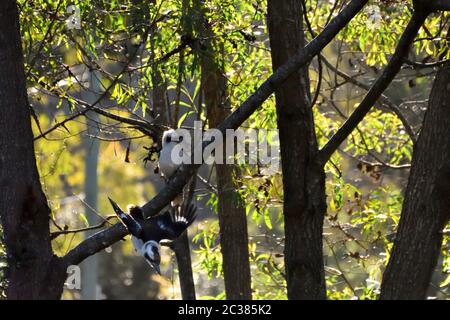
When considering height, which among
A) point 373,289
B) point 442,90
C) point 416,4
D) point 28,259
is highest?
point 416,4

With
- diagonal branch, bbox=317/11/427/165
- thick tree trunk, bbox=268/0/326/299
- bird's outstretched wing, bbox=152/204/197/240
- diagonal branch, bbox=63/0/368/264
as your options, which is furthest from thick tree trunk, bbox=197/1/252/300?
diagonal branch, bbox=63/0/368/264

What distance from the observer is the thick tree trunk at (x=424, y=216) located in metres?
5.44

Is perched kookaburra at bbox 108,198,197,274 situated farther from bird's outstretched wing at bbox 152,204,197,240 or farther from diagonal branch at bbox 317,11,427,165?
diagonal branch at bbox 317,11,427,165

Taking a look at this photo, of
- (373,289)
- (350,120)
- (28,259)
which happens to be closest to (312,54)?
(350,120)

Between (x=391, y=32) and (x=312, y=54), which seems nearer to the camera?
(x=312, y=54)

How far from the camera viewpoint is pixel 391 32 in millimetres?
7164

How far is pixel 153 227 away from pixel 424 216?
1518 mm

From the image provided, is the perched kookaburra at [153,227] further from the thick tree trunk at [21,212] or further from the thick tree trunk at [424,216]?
the thick tree trunk at [424,216]

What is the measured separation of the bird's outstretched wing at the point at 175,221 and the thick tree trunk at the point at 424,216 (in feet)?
3.96

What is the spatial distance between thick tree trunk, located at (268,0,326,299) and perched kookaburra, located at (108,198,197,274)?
650 millimetres

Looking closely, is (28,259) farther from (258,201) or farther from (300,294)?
(258,201)

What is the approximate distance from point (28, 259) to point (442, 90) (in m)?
2.47
